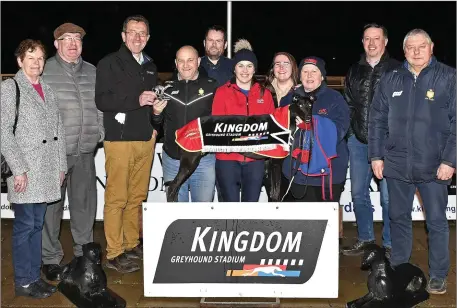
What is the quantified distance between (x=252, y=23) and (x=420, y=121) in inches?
761

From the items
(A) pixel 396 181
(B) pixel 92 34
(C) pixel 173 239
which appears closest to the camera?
(C) pixel 173 239

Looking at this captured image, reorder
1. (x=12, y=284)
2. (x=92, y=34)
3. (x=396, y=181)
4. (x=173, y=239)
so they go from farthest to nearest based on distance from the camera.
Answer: (x=92, y=34) < (x=12, y=284) < (x=396, y=181) < (x=173, y=239)

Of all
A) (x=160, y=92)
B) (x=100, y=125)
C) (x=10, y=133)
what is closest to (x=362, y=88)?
(x=160, y=92)

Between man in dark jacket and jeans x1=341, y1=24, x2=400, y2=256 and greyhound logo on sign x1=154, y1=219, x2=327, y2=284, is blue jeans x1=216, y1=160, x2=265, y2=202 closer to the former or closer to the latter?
greyhound logo on sign x1=154, y1=219, x2=327, y2=284

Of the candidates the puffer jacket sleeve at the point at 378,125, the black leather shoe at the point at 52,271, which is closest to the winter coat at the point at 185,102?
the puffer jacket sleeve at the point at 378,125

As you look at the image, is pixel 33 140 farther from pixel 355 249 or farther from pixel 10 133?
pixel 355 249

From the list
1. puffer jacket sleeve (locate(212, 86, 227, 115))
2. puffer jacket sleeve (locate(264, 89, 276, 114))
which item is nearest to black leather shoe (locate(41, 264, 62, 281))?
puffer jacket sleeve (locate(212, 86, 227, 115))

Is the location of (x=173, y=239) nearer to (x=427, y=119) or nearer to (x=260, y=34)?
(x=427, y=119)

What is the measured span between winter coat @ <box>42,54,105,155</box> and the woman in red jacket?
1008 millimetres

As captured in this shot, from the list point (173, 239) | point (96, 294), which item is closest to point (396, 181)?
point (173, 239)

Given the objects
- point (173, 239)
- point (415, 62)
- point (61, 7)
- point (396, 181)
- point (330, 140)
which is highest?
point (61, 7)

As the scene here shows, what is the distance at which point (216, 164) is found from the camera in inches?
175

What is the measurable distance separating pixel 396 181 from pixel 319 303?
1.02 m

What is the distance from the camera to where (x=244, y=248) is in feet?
12.9
